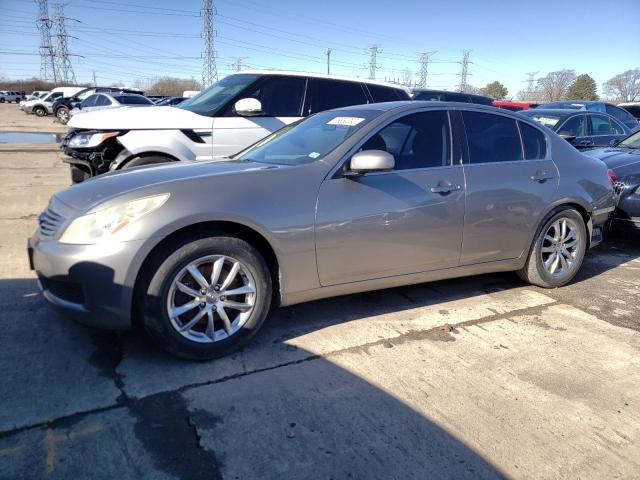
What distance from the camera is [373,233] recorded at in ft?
11.3

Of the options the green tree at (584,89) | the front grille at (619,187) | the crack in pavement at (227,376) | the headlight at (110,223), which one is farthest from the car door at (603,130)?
the green tree at (584,89)

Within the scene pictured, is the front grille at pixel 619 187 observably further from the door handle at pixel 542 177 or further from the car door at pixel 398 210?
the car door at pixel 398 210

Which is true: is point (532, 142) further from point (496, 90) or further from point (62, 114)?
point (496, 90)

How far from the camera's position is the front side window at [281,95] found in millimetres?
6328

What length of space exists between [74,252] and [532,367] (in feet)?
9.57

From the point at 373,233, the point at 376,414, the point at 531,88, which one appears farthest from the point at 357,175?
the point at 531,88

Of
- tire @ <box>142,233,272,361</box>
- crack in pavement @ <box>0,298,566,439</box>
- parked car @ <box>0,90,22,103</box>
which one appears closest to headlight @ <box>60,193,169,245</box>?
tire @ <box>142,233,272,361</box>

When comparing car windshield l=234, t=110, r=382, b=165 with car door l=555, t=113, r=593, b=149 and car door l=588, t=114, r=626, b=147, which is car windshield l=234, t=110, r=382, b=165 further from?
car door l=588, t=114, r=626, b=147

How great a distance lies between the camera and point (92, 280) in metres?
2.79

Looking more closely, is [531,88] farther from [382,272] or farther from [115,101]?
[382,272]

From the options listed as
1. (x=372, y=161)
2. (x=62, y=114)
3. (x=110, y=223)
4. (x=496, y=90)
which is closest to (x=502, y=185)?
(x=372, y=161)

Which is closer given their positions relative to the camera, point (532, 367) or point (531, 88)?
point (532, 367)

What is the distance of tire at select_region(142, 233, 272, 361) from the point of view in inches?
114

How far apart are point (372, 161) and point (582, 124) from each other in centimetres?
806
